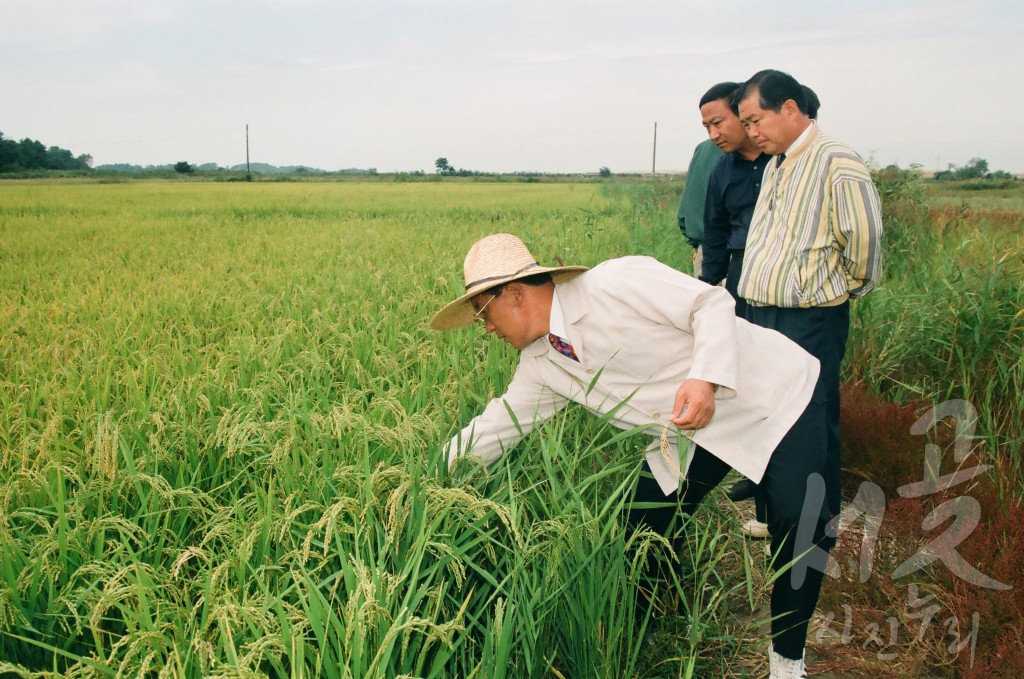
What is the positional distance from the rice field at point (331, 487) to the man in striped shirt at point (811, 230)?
2.16ft

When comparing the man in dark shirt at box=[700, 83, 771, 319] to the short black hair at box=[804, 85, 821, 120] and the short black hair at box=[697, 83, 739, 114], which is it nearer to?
the short black hair at box=[697, 83, 739, 114]

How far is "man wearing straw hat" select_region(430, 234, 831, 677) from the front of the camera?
5.63ft

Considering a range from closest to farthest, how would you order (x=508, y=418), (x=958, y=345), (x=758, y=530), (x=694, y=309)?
(x=694, y=309), (x=508, y=418), (x=758, y=530), (x=958, y=345)

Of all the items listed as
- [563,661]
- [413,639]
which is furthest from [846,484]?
[413,639]

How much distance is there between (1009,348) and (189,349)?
3.92 m

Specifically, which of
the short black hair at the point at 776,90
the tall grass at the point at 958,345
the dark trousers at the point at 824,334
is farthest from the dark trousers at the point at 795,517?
the tall grass at the point at 958,345

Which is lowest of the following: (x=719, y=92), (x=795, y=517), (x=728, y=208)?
(x=795, y=517)

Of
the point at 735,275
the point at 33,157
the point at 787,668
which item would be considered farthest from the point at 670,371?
the point at 33,157

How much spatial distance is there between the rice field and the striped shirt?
732mm

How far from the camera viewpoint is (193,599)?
5.42 feet

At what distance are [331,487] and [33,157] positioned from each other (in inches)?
1695

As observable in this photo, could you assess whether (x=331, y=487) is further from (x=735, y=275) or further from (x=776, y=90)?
(x=735, y=275)

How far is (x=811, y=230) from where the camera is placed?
90.4 inches

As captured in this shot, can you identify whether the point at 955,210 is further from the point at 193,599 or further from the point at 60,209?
the point at 60,209
